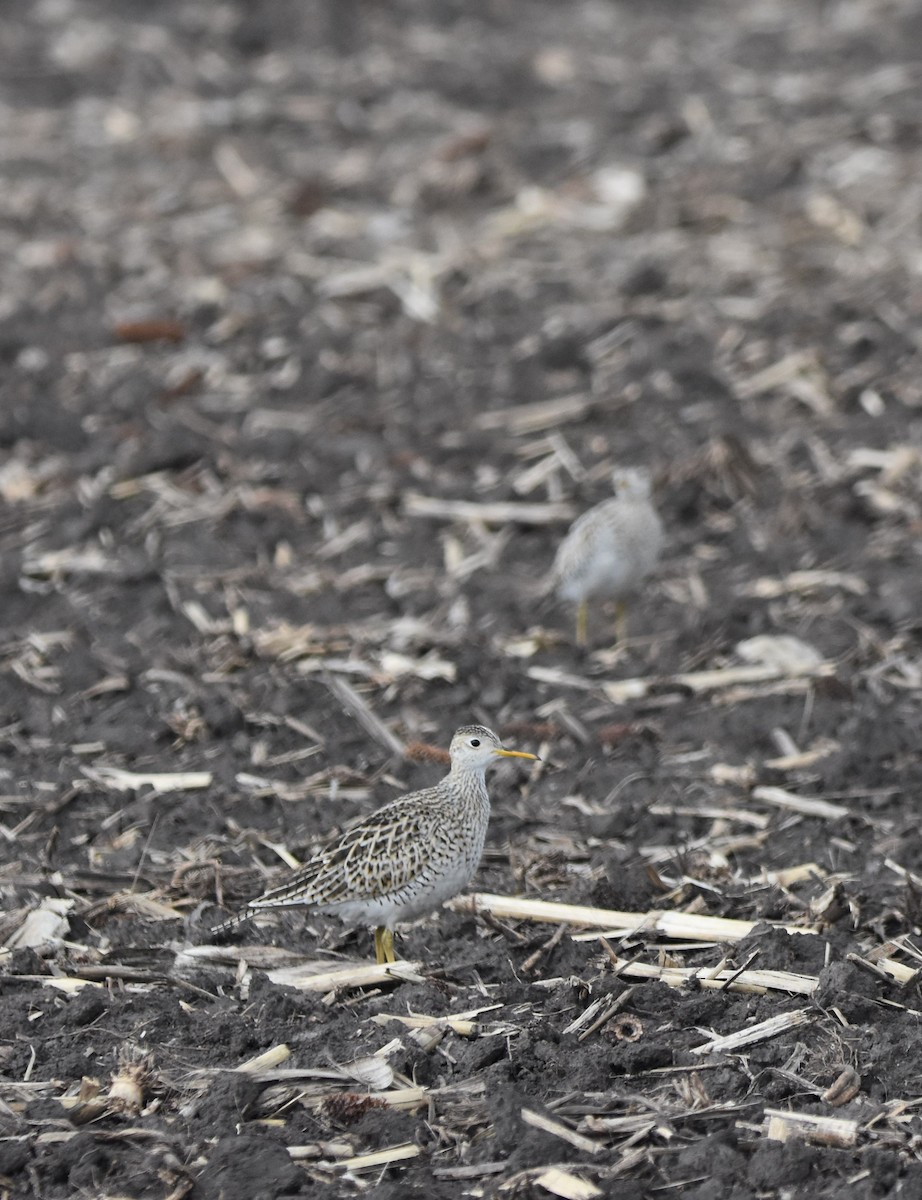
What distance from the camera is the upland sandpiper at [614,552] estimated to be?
34.0ft

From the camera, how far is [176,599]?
10.8 metres

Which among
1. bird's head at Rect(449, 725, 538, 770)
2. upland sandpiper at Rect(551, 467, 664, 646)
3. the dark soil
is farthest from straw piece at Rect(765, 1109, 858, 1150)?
upland sandpiper at Rect(551, 467, 664, 646)

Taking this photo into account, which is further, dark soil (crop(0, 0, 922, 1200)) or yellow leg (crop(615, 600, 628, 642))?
yellow leg (crop(615, 600, 628, 642))

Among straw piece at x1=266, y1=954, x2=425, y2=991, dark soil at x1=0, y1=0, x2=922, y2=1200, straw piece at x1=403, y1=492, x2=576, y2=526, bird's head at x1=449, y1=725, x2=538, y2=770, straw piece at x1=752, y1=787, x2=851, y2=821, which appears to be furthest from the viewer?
straw piece at x1=403, y1=492, x2=576, y2=526

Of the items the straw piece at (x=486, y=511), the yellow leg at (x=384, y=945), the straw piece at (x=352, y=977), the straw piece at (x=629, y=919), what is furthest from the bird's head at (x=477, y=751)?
the straw piece at (x=486, y=511)

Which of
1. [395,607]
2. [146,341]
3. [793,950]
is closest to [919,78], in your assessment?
[146,341]

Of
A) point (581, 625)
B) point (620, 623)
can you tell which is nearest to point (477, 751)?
point (581, 625)

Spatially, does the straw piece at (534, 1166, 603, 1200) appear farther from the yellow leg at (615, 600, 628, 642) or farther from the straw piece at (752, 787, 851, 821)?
the yellow leg at (615, 600, 628, 642)

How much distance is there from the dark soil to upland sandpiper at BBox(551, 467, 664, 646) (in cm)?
31

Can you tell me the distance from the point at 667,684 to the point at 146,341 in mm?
6587

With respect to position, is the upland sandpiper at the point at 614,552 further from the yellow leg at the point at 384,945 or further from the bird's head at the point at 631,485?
the yellow leg at the point at 384,945

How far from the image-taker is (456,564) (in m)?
11.5

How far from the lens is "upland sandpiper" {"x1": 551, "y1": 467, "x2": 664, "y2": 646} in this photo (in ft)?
34.0

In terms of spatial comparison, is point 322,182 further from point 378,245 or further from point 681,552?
point 681,552
